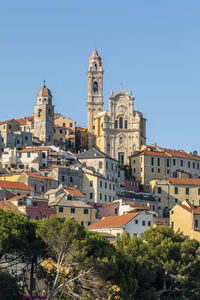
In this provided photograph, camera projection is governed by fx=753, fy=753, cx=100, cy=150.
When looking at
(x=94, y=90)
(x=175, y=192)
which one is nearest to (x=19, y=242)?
(x=175, y=192)

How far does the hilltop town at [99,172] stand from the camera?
321 feet

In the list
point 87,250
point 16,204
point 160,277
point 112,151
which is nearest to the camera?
point 87,250

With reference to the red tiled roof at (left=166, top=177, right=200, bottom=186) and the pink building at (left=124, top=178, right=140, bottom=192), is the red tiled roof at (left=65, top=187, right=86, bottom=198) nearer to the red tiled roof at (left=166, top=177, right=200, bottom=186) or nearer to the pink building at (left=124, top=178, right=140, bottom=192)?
the pink building at (left=124, top=178, right=140, bottom=192)

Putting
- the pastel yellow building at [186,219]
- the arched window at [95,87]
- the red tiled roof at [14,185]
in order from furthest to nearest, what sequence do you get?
the arched window at [95,87]
the red tiled roof at [14,185]
the pastel yellow building at [186,219]

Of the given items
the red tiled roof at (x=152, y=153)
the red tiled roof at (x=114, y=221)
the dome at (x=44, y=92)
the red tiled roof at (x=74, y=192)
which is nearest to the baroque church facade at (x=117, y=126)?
the red tiled roof at (x=152, y=153)

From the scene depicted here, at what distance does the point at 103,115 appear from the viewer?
142m

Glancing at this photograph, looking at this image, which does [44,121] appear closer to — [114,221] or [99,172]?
[99,172]

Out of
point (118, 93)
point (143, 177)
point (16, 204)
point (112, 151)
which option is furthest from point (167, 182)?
point (16, 204)

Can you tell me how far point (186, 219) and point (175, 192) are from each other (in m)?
20.9

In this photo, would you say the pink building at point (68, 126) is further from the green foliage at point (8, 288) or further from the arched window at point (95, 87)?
the green foliage at point (8, 288)

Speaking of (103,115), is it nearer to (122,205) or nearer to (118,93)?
(118,93)

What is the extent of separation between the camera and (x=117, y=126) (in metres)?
141

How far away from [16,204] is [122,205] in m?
19.3

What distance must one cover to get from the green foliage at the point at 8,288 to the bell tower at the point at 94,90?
3179 inches
